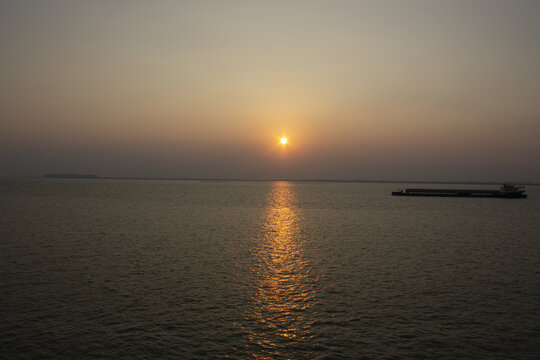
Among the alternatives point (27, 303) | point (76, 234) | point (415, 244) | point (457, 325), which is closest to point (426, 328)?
point (457, 325)

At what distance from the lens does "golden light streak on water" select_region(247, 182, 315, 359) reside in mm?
15211

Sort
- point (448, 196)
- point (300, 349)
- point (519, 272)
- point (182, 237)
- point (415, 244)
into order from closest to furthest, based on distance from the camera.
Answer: point (300, 349) < point (519, 272) < point (415, 244) < point (182, 237) < point (448, 196)

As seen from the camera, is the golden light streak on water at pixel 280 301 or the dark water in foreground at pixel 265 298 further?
the golden light streak on water at pixel 280 301

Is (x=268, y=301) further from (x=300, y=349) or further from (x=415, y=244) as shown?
(x=415, y=244)

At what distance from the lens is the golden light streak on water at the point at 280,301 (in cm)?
1521

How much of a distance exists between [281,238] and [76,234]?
22.9m

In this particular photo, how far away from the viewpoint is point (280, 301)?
65.8 ft

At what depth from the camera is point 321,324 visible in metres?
16.9

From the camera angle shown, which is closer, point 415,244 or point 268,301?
point 268,301

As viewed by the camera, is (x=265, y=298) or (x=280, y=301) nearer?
(x=280, y=301)

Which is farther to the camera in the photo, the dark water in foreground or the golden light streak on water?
the golden light streak on water

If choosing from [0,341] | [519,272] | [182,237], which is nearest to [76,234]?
[182,237]

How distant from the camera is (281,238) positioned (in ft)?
142

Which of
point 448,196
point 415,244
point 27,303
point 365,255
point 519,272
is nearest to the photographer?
point 27,303
